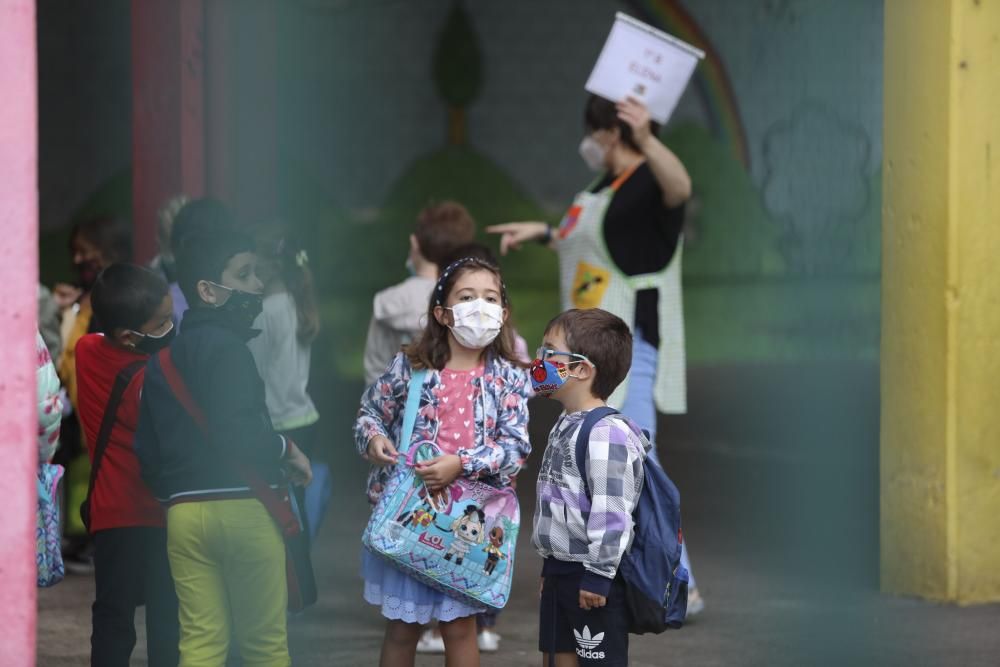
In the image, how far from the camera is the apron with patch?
15.0 ft

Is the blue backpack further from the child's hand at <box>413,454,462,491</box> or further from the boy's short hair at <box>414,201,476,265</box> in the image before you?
the boy's short hair at <box>414,201,476,265</box>

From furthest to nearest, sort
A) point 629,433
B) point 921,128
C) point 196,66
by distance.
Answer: point 196,66
point 921,128
point 629,433

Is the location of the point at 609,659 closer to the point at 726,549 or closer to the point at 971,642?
the point at 971,642

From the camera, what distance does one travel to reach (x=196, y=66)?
513 cm

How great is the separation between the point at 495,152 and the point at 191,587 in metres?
9.01

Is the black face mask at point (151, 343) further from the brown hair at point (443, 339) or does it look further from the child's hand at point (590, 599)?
the child's hand at point (590, 599)

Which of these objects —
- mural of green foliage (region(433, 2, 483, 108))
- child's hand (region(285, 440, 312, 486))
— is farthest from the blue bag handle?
mural of green foliage (region(433, 2, 483, 108))

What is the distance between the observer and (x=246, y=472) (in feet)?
10.8

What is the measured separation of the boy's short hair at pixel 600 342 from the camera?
322 cm

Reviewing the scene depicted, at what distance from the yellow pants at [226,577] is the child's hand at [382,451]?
28cm

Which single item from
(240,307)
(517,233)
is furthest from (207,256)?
(517,233)

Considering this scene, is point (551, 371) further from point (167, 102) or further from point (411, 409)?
point (167, 102)

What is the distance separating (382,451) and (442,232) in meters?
1.22

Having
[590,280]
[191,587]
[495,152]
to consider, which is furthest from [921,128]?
[495,152]
